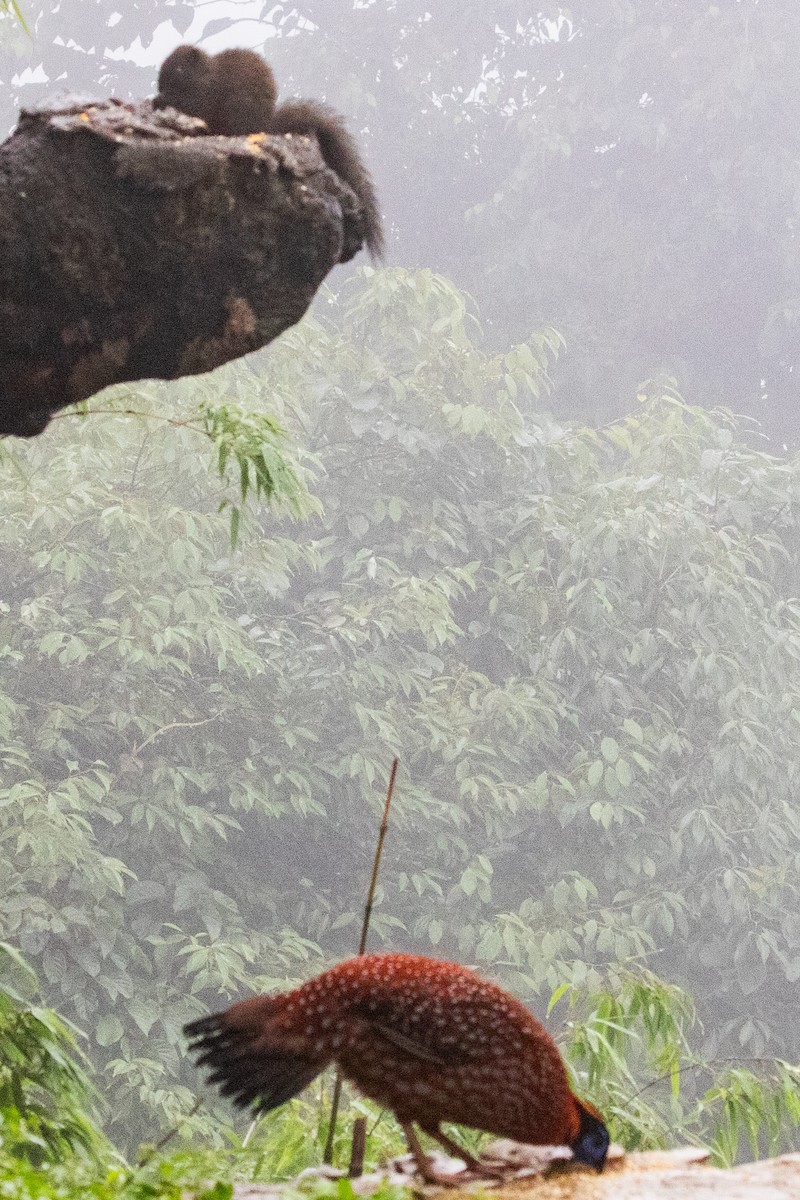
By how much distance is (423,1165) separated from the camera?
1.01 m

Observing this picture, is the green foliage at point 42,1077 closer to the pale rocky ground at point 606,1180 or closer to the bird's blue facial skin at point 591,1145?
the pale rocky ground at point 606,1180

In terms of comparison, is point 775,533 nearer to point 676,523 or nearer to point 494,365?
point 676,523

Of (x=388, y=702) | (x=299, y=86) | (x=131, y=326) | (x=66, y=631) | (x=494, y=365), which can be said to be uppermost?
(x=299, y=86)

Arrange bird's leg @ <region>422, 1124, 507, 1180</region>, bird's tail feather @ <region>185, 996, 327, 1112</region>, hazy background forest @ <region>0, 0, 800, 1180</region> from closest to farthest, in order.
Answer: bird's tail feather @ <region>185, 996, 327, 1112</region>, bird's leg @ <region>422, 1124, 507, 1180</region>, hazy background forest @ <region>0, 0, 800, 1180</region>

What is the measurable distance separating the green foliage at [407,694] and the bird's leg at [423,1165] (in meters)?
2.71

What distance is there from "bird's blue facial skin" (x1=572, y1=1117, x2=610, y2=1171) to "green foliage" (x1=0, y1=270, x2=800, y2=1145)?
2.72 meters

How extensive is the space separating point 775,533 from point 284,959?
2.84 meters

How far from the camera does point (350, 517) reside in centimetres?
516

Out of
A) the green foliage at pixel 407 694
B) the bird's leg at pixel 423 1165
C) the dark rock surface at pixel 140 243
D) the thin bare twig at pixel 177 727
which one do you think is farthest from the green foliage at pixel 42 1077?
the thin bare twig at pixel 177 727

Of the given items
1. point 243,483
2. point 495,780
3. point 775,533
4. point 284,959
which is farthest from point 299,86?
point 243,483

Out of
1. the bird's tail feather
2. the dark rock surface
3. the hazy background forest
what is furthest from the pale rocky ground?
the hazy background forest

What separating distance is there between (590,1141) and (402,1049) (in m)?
0.23

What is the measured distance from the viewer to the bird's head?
1044mm

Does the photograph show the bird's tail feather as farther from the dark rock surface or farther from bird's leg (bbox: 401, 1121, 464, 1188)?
the dark rock surface
